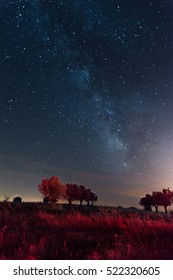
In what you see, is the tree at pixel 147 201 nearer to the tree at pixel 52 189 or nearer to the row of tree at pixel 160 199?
the row of tree at pixel 160 199

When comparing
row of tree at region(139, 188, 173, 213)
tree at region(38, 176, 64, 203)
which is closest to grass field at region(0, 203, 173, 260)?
tree at region(38, 176, 64, 203)

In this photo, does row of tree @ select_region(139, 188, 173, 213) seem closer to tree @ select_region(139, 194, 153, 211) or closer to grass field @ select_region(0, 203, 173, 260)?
tree @ select_region(139, 194, 153, 211)

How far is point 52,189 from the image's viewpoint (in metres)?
75.4

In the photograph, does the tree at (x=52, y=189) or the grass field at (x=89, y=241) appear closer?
the grass field at (x=89, y=241)

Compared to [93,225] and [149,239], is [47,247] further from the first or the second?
[93,225]

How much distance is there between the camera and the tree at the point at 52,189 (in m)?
75.0

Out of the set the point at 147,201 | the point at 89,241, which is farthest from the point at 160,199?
the point at 89,241

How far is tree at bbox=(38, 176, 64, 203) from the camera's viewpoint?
246 feet

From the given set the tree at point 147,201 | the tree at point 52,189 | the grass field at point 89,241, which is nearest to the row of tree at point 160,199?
the tree at point 147,201

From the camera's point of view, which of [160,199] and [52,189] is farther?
[160,199]

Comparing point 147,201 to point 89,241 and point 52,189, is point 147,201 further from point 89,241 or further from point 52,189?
point 89,241
